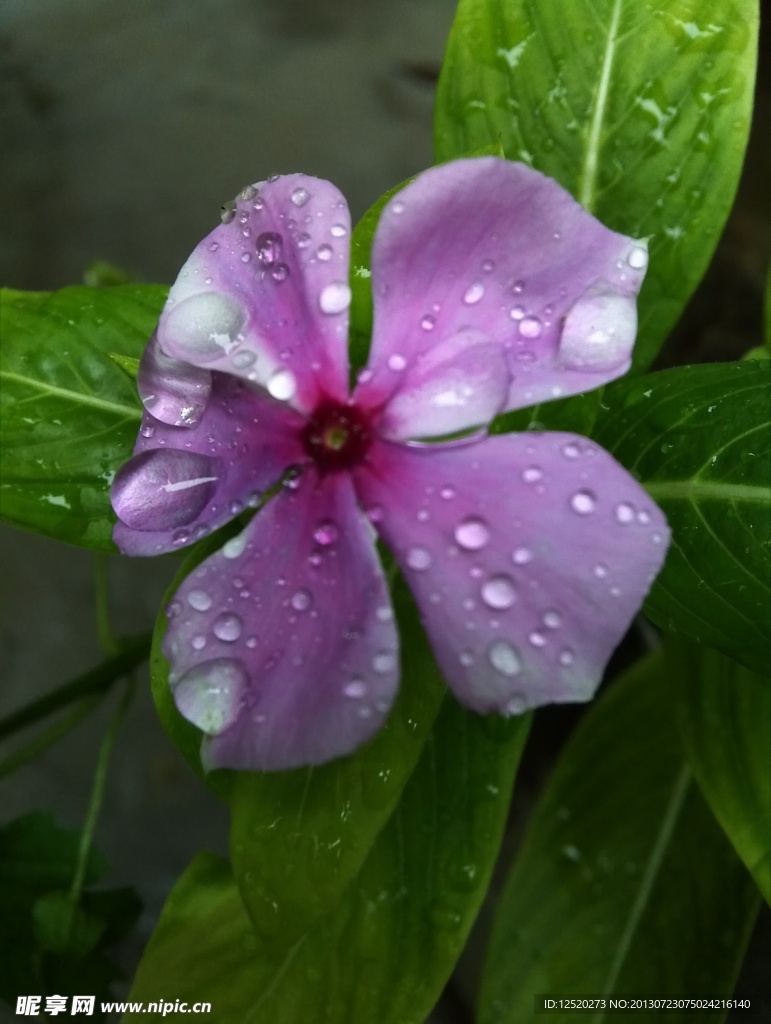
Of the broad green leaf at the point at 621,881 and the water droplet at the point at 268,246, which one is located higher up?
the water droplet at the point at 268,246

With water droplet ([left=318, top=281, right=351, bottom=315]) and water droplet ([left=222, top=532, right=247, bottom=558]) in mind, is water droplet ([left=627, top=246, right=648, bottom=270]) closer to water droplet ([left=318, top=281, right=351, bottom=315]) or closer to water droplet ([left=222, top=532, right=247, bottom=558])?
water droplet ([left=318, top=281, right=351, bottom=315])

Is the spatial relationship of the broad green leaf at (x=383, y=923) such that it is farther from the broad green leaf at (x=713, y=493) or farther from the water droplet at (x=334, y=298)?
the water droplet at (x=334, y=298)

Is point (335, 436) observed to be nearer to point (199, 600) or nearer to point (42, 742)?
point (199, 600)

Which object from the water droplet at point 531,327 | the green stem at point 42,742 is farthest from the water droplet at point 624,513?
the green stem at point 42,742

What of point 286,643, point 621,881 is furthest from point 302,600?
point 621,881

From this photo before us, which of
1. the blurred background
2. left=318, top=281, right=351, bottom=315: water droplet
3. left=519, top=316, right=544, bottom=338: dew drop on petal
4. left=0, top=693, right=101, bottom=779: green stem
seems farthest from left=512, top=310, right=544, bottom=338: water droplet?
the blurred background

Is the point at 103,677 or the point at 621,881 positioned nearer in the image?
the point at 103,677
